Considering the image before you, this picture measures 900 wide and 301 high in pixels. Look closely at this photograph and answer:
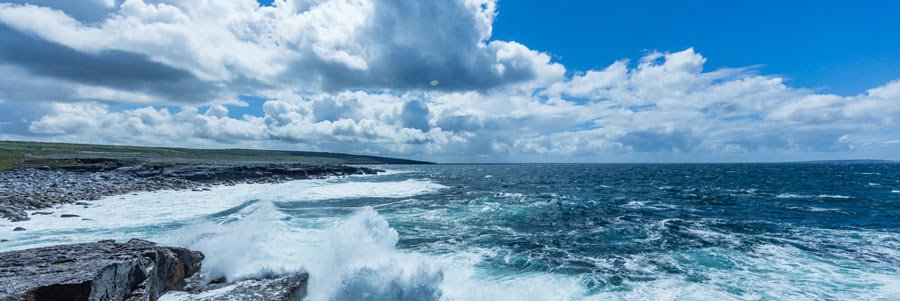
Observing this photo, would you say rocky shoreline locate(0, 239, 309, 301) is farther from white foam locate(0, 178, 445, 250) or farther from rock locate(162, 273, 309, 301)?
white foam locate(0, 178, 445, 250)

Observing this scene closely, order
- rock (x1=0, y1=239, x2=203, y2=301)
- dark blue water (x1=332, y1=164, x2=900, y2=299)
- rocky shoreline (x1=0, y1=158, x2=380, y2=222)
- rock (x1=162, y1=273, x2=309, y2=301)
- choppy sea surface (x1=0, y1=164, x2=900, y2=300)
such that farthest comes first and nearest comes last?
rocky shoreline (x1=0, y1=158, x2=380, y2=222)
dark blue water (x1=332, y1=164, x2=900, y2=299)
choppy sea surface (x1=0, y1=164, x2=900, y2=300)
rock (x1=162, y1=273, x2=309, y2=301)
rock (x1=0, y1=239, x2=203, y2=301)

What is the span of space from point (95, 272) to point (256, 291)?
3.61 m

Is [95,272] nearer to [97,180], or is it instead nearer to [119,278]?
[119,278]

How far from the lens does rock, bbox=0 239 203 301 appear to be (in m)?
8.47

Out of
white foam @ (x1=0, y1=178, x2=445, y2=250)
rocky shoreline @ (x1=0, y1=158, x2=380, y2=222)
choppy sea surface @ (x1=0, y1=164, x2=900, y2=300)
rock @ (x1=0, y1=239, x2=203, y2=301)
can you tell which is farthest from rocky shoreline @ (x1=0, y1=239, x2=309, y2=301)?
rocky shoreline @ (x1=0, y1=158, x2=380, y2=222)

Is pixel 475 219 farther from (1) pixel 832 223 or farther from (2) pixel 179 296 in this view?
(1) pixel 832 223

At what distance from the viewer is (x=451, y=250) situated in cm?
1878

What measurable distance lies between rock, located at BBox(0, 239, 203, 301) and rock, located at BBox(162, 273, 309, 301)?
3.25ft

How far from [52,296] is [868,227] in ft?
120

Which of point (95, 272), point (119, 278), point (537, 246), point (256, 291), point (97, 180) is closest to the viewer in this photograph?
point (95, 272)

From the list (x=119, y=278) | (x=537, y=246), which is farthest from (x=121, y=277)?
(x=537, y=246)

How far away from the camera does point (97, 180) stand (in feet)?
163

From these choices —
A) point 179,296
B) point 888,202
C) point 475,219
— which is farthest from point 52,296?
point 888,202

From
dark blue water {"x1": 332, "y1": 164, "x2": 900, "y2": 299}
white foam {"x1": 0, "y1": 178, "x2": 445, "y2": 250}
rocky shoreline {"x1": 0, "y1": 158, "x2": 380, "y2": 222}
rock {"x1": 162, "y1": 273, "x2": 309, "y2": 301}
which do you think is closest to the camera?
rock {"x1": 162, "y1": 273, "x2": 309, "y2": 301}
